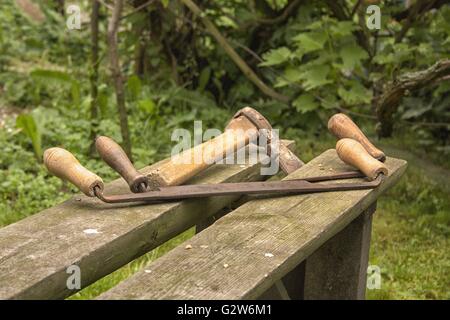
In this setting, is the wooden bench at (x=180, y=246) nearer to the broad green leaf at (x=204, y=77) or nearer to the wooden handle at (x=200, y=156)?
the wooden handle at (x=200, y=156)

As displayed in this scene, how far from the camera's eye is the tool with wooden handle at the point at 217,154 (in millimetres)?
2236

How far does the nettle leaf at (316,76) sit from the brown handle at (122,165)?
9.61 feet

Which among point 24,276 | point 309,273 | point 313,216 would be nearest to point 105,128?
point 309,273

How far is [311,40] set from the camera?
195 inches

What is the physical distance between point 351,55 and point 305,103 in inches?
20.0

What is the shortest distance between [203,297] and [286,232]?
46 cm

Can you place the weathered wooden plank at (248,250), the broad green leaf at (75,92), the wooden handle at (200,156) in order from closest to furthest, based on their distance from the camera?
the weathered wooden plank at (248,250)
the wooden handle at (200,156)
the broad green leaf at (75,92)

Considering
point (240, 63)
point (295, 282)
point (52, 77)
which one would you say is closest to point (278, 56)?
point (240, 63)

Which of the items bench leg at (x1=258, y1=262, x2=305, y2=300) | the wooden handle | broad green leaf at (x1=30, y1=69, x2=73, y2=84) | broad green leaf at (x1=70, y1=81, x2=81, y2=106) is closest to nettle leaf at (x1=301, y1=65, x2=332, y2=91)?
broad green leaf at (x1=70, y1=81, x2=81, y2=106)

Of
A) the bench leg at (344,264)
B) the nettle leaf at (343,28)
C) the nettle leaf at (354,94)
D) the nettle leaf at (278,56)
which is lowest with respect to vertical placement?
the bench leg at (344,264)

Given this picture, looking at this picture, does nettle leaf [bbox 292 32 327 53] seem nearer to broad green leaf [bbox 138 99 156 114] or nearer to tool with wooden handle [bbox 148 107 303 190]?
broad green leaf [bbox 138 99 156 114]

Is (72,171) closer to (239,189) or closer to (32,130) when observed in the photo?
(239,189)

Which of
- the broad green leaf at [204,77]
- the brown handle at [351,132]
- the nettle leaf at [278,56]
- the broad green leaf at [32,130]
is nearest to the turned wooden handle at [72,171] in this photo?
the brown handle at [351,132]

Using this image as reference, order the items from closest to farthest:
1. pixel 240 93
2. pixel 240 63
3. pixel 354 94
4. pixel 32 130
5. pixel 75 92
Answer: pixel 32 130 → pixel 354 94 → pixel 75 92 → pixel 240 63 → pixel 240 93
